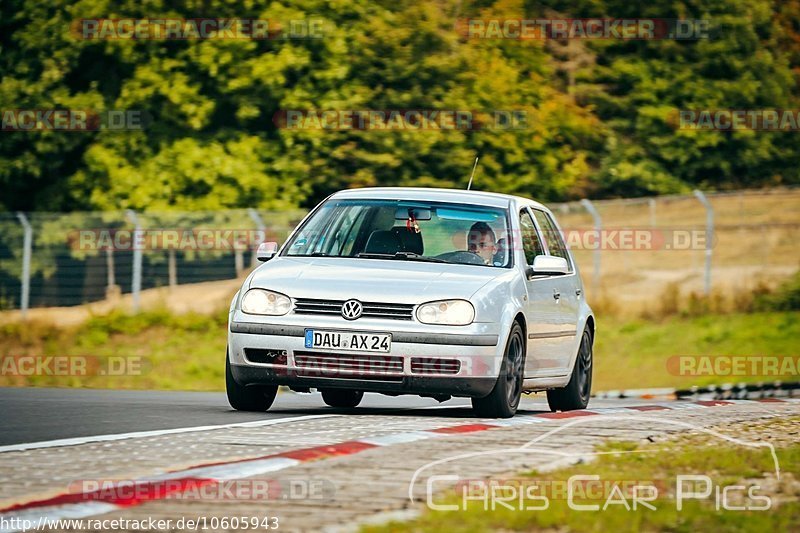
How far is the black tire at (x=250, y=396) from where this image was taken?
12969 mm

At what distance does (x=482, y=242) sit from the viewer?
13.4 m

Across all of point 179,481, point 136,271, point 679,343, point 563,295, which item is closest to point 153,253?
point 136,271

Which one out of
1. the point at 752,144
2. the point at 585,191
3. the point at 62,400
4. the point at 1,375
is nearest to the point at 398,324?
the point at 62,400

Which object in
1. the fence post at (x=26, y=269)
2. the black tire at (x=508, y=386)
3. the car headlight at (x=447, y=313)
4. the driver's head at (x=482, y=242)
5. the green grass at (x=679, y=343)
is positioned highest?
the driver's head at (x=482, y=242)

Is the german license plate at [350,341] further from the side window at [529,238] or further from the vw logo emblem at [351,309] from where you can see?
the side window at [529,238]

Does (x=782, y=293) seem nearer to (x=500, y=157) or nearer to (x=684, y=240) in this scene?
(x=684, y=240)

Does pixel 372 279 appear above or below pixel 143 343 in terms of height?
above

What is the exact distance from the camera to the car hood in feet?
40.2

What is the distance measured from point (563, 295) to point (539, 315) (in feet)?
3.31

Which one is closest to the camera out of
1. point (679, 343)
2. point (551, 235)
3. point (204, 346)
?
point (551, 235)

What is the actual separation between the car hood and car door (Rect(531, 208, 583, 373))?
132cm

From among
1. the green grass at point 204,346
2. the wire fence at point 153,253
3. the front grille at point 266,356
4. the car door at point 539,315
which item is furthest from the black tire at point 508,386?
the wire fence at point 153,253

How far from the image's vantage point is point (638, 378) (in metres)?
30.3

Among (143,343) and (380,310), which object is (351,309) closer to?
(380,310)
